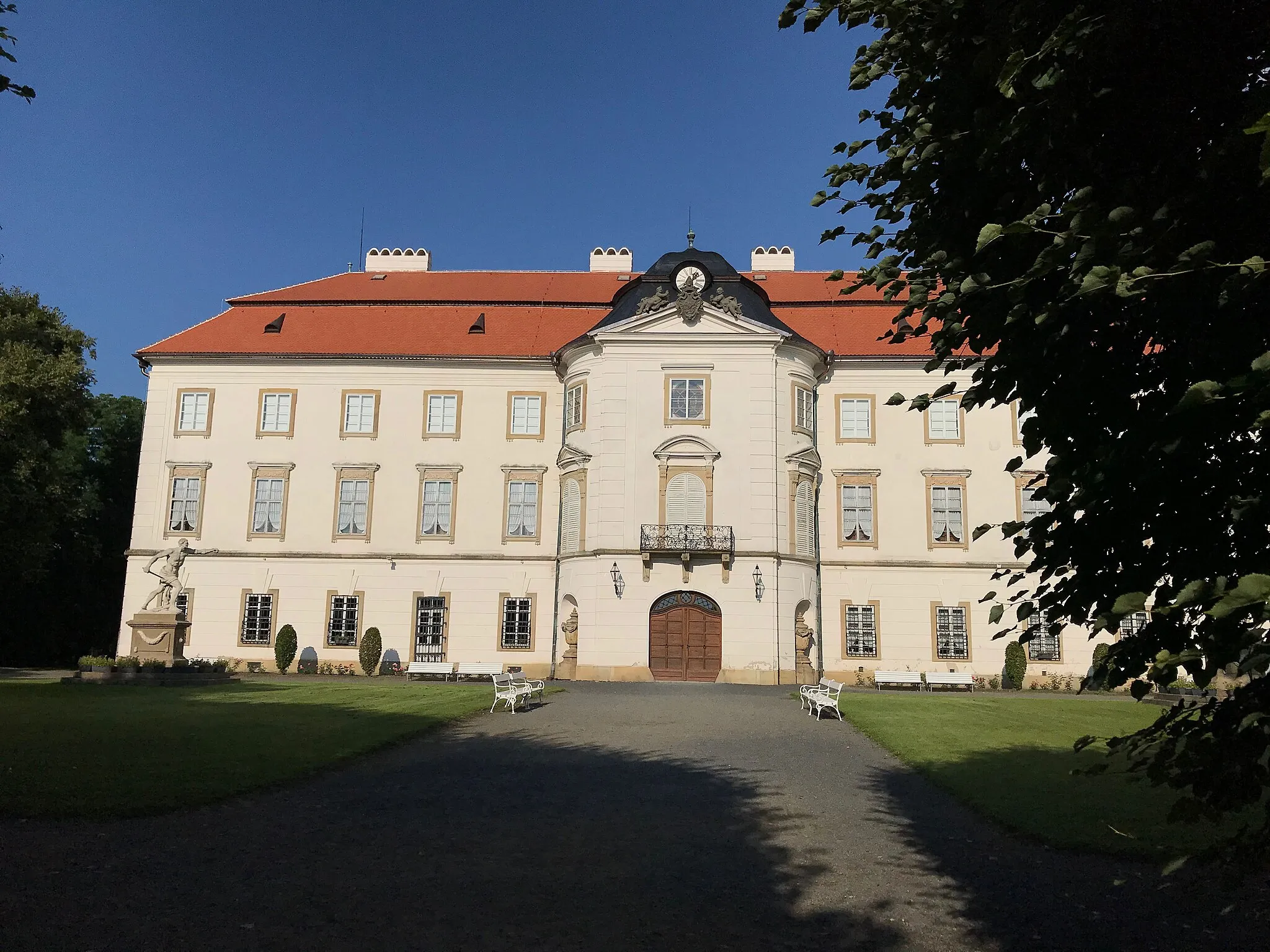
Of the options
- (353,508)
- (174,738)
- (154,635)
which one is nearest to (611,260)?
(353,508)

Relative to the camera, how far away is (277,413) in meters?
34.5

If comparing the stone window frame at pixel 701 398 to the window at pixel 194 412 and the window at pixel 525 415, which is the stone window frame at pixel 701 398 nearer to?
the window at pixel 525 415

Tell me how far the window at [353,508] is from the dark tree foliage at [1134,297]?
3038 cm

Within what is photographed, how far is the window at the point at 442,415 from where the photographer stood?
3419cm

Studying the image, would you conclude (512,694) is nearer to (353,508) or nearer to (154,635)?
(154,635)

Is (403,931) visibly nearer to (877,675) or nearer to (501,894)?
(501,894)

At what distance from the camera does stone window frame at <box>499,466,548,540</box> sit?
109 feet

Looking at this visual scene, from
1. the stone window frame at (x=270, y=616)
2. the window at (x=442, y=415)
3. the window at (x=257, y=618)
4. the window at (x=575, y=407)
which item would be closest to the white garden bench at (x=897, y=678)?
the window at (x=575, y=407)

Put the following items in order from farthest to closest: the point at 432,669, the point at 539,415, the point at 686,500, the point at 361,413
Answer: the point at 361,413, the point at 539,415, the point at 686,500, the point at 432,669

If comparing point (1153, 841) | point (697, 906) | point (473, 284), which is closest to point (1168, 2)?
point (697, 906)

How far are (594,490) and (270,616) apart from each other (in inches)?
476

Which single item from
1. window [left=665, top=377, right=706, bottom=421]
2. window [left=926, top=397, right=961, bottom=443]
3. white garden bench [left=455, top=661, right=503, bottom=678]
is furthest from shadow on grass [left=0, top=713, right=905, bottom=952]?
window [left=926, top=397, right=961, bottom=443]

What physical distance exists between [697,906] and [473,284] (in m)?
35.4

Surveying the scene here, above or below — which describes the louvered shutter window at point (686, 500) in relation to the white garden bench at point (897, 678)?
above
